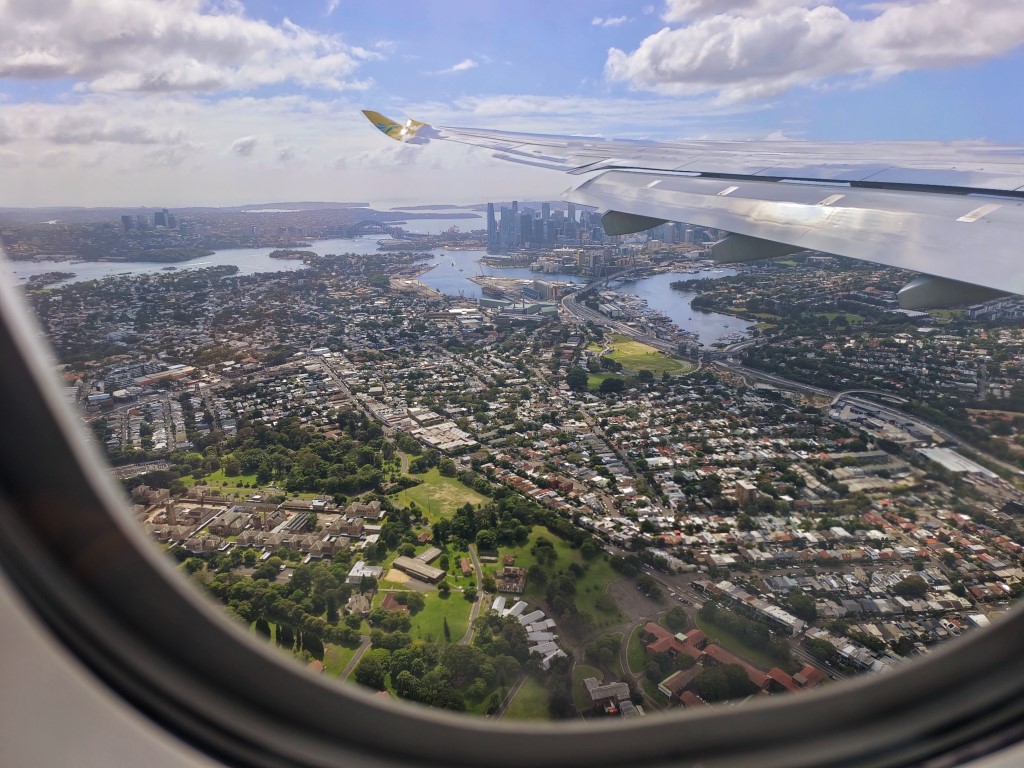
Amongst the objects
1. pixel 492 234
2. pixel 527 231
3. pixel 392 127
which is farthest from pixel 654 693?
pixel 492 234

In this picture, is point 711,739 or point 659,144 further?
point 659,144

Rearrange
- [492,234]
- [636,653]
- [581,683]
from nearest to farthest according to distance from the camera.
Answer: [581,683], [636,653], [492,234]

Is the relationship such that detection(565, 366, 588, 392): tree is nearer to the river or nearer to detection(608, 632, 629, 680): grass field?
the river

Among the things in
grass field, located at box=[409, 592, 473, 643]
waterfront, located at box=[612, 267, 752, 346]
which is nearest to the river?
waterfront, located at box=[612, 267, 752, 346]

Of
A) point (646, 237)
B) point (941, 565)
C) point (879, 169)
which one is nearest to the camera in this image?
point (879, 169)

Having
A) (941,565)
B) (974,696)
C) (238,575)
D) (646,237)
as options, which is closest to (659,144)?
(941,565)

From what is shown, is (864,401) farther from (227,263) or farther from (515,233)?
(515,233)

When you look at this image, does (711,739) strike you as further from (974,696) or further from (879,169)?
(879,169)
